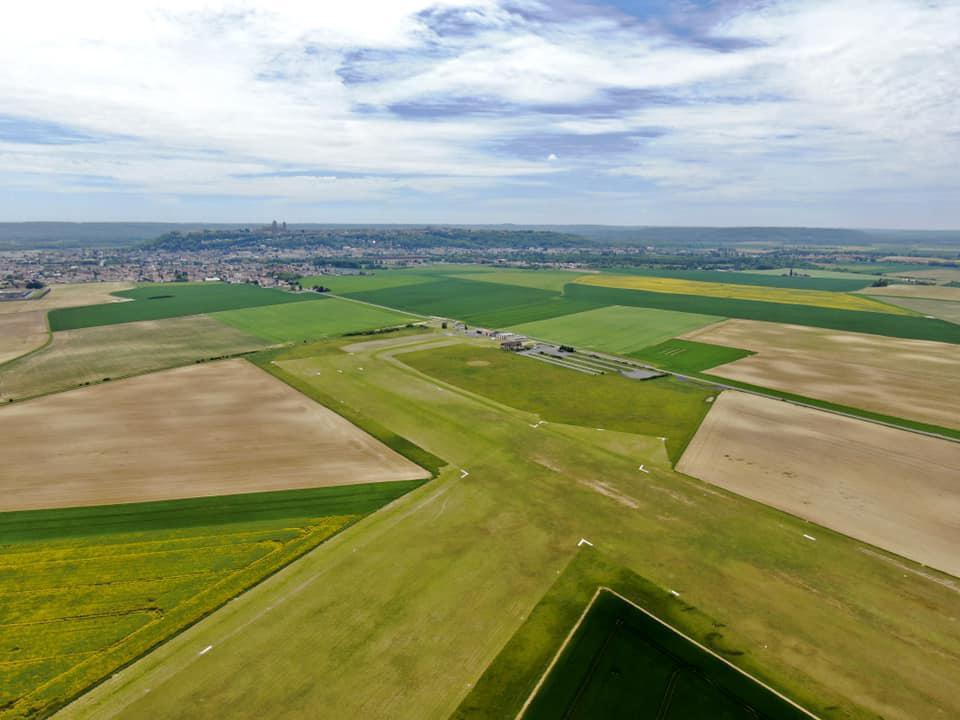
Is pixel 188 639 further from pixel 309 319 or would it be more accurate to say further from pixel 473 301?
pixel 473 301

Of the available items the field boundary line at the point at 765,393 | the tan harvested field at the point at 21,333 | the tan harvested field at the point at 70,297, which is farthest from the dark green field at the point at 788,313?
the tan harvested field at the point at 70,297

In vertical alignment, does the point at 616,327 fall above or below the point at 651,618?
above

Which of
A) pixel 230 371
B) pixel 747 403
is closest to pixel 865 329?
pixel 747 403

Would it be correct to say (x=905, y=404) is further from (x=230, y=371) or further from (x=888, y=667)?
(x=230, y=371)

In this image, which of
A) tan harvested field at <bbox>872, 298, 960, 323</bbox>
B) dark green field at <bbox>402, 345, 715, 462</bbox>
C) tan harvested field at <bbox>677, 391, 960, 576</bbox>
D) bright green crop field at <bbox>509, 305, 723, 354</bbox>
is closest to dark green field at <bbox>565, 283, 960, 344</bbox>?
tan harvested field at <bbox>872, 298, 960, 323</bbox>

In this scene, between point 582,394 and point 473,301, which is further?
point 473,301

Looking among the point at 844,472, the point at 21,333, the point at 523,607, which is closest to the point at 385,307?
the point at 21,333
